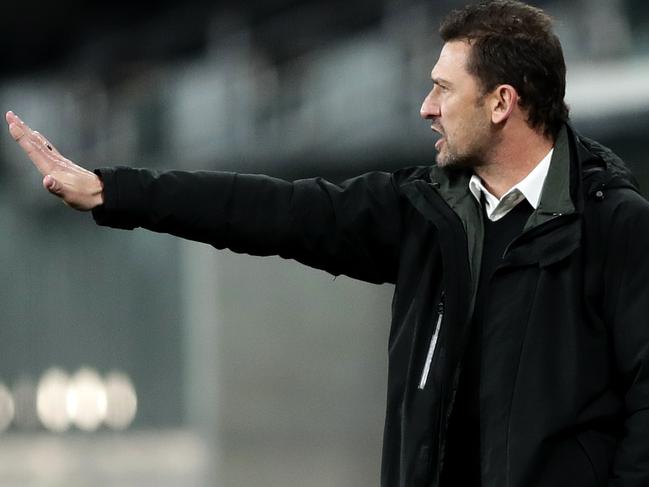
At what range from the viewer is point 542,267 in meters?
2.90

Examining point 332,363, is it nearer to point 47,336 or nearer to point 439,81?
point 47,336

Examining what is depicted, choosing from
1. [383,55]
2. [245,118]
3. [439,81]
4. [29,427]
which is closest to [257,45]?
Answer: [245,118]

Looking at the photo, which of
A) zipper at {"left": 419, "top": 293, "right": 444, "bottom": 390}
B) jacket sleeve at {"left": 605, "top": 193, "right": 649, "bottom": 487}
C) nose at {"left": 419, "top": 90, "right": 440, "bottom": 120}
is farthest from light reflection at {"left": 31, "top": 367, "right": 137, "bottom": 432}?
jacket sleeve at {"left": 605, "top": 193, "right": 649, "bottom": 487}

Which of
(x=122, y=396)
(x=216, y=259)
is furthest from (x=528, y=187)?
(x=122, y=396)

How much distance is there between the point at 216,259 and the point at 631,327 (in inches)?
286

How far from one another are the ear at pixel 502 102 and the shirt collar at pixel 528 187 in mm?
131

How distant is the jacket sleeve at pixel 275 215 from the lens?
309cm

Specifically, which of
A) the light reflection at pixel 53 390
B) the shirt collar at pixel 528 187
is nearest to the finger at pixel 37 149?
the shirt collar at pixel 528 187

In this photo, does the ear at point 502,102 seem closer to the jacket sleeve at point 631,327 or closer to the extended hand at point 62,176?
the jacket sleeve at point 631,327

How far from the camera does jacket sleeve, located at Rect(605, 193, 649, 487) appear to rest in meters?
2.84

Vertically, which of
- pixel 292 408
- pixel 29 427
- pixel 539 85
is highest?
pixel 539 85

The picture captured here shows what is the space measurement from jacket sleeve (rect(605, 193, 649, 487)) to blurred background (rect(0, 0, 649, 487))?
18.7 feet

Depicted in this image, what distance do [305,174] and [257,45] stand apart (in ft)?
4.81

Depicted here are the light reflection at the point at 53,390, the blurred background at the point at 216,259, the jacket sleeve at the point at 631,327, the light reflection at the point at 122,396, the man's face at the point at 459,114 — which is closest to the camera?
the jacket sleeve at the point at 631,327
